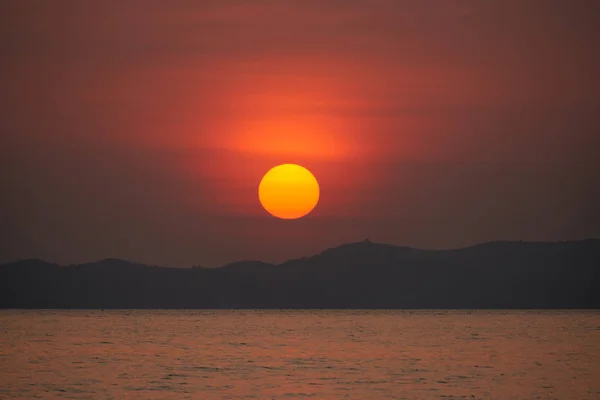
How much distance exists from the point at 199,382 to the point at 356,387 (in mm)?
13069

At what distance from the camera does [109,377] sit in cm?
9219

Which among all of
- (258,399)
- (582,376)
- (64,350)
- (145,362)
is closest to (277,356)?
(145,362)

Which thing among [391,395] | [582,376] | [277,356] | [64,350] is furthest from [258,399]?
[64,350]

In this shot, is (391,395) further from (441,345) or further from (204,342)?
(204,342)

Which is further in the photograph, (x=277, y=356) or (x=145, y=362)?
(x=277, y=356)

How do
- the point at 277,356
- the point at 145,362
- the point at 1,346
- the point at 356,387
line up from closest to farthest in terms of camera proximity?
the point at 356,387, the point at 145,362, the point at 277,356, the point at 1,346

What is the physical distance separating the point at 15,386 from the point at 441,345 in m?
80.3

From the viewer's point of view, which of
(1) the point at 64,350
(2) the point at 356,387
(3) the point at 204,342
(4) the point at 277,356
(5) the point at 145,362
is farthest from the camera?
(3) the point at 204,342

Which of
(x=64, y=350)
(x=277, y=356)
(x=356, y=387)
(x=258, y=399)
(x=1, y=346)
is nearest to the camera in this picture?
(x=258, y=399)

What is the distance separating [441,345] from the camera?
500ft

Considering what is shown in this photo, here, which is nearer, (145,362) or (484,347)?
(145,362)

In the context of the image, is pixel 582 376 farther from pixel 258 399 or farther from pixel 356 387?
pixel 258 399

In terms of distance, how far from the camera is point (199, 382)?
87938mm

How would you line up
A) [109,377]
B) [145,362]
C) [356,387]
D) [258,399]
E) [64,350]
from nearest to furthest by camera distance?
[258,399] < [356,387] < [109,377] < [145,362] < [64,350]
